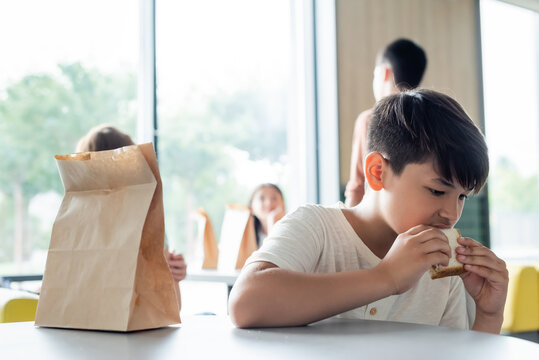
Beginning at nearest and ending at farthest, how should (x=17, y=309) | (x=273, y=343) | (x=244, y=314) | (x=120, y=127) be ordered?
(x=273, y=343)
(x=244, y=314)
(x=17, y=309)
(x=120, y=127)

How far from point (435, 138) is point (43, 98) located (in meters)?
2.49

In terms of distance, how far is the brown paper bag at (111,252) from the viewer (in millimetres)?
748

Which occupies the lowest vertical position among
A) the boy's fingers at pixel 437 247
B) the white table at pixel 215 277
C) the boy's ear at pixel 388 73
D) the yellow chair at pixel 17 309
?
the white table at pixel 215 277

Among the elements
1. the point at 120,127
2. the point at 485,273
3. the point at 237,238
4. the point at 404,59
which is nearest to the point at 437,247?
the point at 485,273

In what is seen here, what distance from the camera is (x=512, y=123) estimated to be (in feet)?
17.2

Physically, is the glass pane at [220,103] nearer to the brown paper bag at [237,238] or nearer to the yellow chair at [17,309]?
the brown paper bag at [237,238]

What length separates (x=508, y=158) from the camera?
523cm

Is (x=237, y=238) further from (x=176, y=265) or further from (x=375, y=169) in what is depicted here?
(x=375, y=169)

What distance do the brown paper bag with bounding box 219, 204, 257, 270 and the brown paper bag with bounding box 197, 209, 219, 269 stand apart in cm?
5

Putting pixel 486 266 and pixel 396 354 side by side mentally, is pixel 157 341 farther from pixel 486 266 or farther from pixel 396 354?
pixel 486 266

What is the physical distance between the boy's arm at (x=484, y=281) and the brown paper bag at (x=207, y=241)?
1.71m

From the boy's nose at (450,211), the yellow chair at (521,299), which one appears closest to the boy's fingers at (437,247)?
the boy's nose at (450,211)

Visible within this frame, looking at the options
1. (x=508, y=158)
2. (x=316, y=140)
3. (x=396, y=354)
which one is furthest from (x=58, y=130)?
(x=508, y=158)

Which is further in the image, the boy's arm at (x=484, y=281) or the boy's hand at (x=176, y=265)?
the boy's hand at (x=176, y=265)
